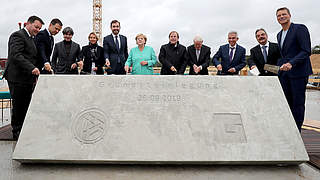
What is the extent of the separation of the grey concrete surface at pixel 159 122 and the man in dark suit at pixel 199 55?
163cm

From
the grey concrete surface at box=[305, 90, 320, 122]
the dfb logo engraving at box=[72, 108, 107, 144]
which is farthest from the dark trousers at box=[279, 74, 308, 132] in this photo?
the grey concrete surface at box=[305, 90, 320, 122]

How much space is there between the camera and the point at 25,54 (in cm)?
345

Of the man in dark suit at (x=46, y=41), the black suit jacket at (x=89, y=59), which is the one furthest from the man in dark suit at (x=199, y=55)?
the man in dark suit at (x=46, y=41)

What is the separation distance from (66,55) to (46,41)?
1.40 feet

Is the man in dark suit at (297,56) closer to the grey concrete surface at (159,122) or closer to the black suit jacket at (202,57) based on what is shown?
the grey concrete surface at (159,122)

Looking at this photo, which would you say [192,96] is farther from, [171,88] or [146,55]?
[146,55]

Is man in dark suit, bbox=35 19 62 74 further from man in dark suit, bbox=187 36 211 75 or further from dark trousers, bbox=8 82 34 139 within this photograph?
man in dark suit, bbox=187 36 211 75

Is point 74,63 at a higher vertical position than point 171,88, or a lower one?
higher

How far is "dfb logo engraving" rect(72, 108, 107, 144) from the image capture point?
7.74 feet

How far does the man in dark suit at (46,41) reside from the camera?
3.81m

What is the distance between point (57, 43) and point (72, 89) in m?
2.01

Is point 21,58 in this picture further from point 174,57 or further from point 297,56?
point 297,56

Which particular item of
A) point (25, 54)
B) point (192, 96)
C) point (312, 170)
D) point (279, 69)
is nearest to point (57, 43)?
point (25, 54)

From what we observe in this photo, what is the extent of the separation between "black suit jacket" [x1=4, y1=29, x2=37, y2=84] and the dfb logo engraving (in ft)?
4.52
